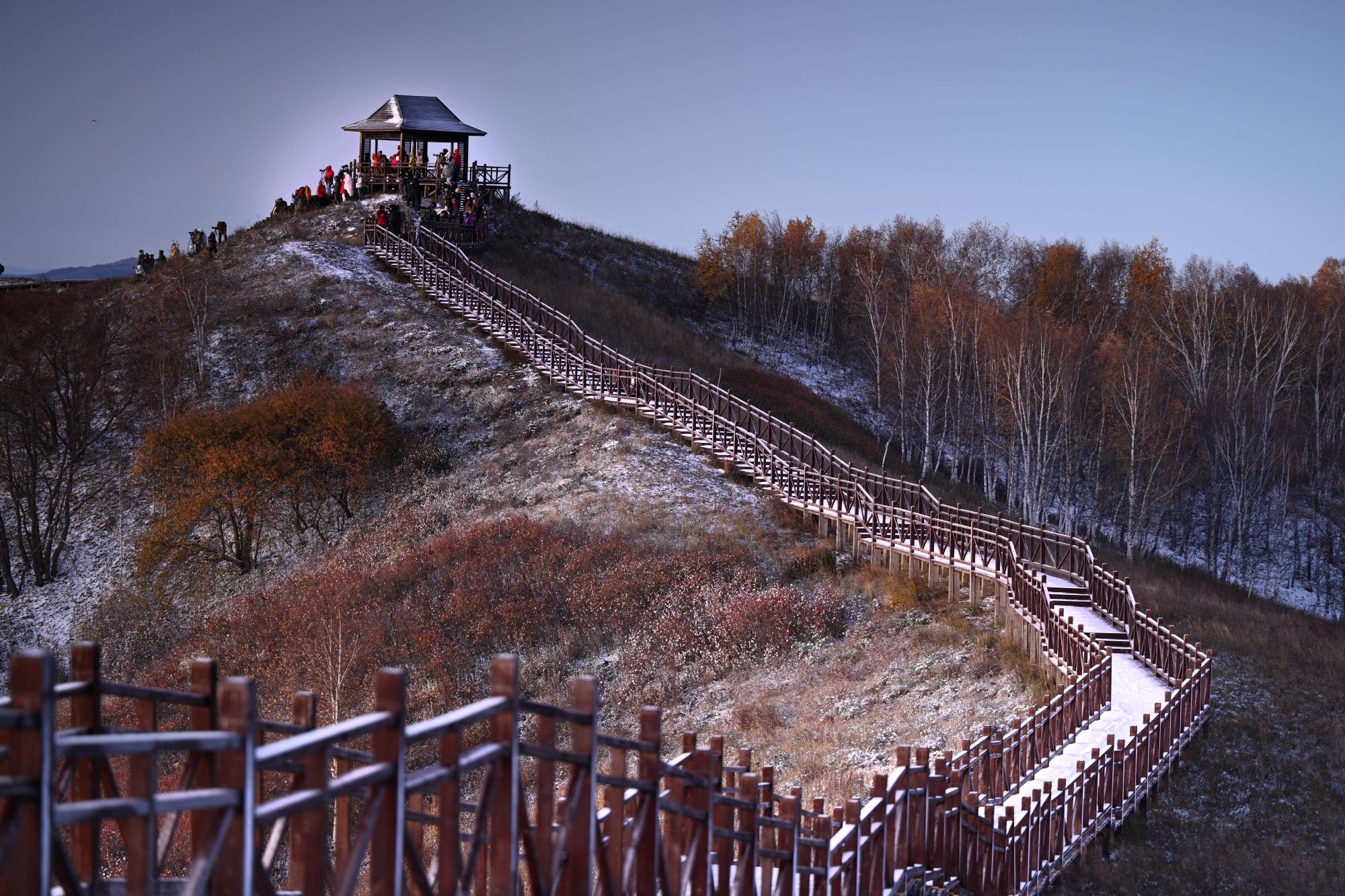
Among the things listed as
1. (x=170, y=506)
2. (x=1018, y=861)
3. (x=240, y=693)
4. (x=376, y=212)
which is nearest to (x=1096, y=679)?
(x=1018, y=861)

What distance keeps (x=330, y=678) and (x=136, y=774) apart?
2037 centimetres

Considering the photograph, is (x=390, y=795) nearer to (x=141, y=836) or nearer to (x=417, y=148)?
(x=141, y=836)

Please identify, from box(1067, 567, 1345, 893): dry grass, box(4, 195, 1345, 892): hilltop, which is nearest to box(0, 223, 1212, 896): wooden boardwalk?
box(1067, 567, 1345, 893): dry grass

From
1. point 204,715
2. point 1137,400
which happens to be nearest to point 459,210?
point 1137,400

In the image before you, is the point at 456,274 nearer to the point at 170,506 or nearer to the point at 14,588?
the point at 170,506

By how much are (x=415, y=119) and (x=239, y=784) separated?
60294 mm

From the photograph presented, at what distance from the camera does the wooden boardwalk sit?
4.06m

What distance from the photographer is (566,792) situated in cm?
601

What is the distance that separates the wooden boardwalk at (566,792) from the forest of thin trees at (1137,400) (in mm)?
25981

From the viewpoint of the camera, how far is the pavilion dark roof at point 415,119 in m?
59.6

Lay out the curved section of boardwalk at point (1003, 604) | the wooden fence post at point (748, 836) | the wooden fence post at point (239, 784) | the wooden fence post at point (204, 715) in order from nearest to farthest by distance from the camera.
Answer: the wooden fence post at point (239, 784) → the wooden fence post at point (204, 715) → the wooden fence post at point (748, 836) → the curved section of boardwalk at point (1003, 604)

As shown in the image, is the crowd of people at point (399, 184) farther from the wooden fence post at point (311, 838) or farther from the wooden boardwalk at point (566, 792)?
the wooden fence post at point (311, 838)

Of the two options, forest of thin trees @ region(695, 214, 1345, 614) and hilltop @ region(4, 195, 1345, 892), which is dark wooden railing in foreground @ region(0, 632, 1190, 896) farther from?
forest of thin trees @ region(695, 214, 1345, 614)

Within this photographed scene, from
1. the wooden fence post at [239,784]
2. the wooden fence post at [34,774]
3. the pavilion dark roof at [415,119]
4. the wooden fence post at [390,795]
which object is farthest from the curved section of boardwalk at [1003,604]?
the pavilion dark roof at [415,119]
